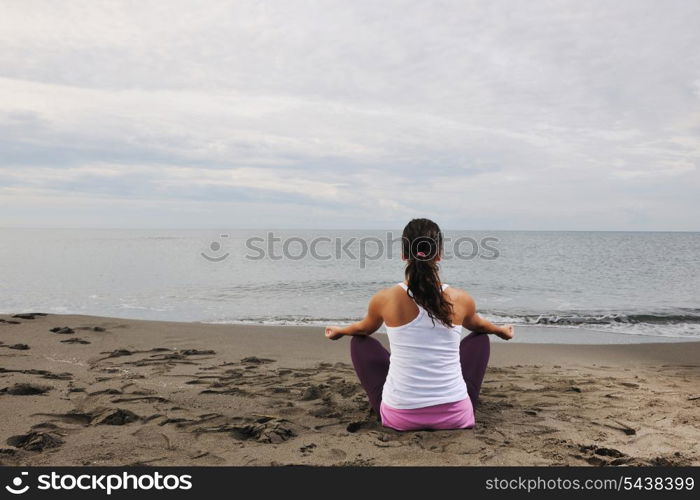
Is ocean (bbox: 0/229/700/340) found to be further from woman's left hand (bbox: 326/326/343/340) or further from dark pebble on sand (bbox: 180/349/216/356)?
woman's left hand (bbox: 326/326/343/340)

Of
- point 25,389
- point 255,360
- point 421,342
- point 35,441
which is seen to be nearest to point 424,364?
point 421,342

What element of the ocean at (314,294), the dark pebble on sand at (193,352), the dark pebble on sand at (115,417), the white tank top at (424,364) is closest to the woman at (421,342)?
the white tank top at (424,364)

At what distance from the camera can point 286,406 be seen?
15.5ft

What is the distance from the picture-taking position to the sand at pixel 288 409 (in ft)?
11.7

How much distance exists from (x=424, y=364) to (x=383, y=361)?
0.48 m

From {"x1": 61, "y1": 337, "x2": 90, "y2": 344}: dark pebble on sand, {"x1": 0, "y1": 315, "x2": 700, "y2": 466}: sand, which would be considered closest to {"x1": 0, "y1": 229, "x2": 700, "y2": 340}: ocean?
{"x1": 61, "y1": 337, "x2": 90, "y2": 344}: dark pebble on sand

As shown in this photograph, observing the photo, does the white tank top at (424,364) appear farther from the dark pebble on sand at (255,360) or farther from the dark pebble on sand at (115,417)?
the dark pebble on sand at (255,360)

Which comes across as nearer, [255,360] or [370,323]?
[370,323]

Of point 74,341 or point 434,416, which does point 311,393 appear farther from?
point 74,341

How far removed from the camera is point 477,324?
3.98 meters

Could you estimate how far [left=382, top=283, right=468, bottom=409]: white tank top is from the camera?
370 cm

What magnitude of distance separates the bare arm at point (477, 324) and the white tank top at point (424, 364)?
177 millimetres

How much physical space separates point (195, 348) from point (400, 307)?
4.87 m

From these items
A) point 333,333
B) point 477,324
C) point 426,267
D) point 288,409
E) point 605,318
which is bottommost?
point 605,318
